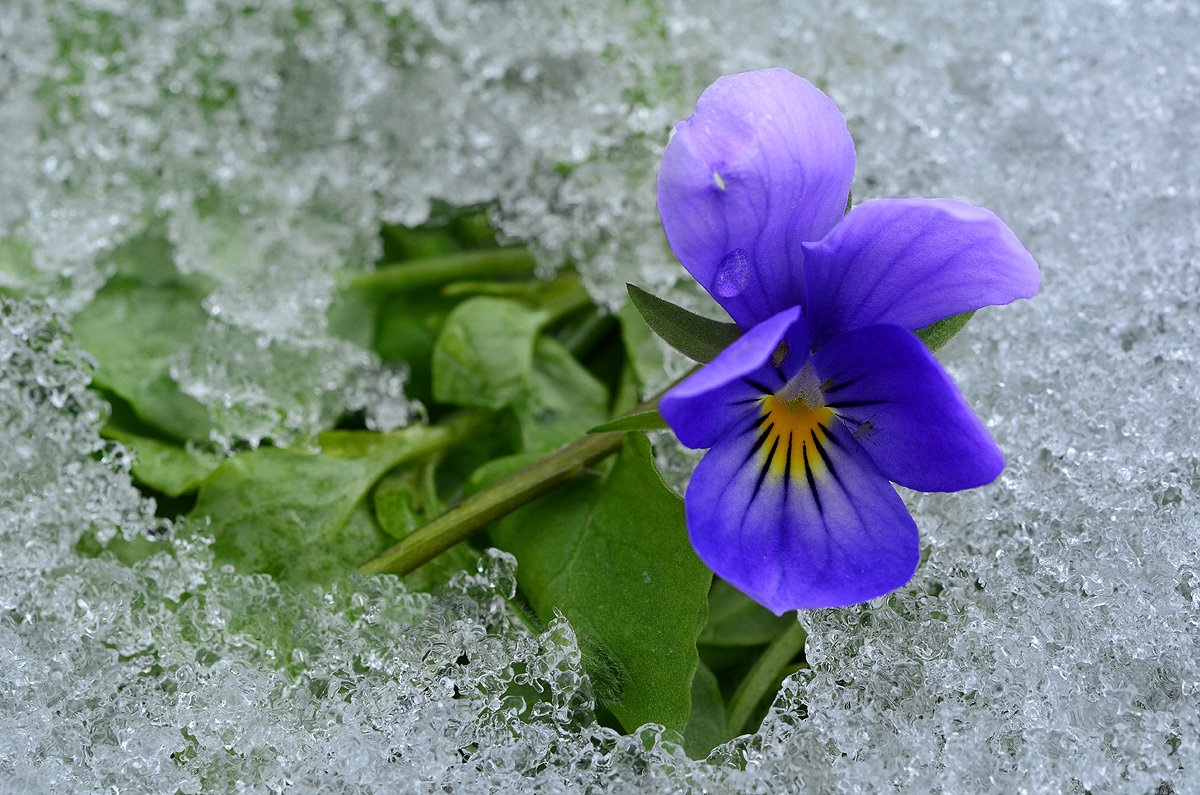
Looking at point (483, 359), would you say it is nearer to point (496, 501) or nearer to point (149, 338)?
point (496, 501)

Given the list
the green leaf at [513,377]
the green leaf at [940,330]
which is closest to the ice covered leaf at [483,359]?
the green leaf at [513,377]

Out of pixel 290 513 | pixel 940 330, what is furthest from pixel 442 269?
pixel 940 330

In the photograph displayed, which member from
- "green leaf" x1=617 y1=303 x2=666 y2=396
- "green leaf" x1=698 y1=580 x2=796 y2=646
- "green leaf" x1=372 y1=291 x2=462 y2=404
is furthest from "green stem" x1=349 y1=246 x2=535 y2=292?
"green leaf" x1=698 y1=580 x2=796 y2=646

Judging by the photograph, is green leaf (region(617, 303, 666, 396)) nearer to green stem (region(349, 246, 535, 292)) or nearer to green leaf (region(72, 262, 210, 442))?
green stem (region(349, 246, 535, 292))

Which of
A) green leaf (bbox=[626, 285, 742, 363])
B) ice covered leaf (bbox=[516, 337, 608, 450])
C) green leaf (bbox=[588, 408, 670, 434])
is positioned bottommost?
ice covered leaf (bbox=[516, 337, 608, 450])

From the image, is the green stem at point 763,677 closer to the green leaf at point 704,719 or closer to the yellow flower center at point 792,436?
the green leaf at point 704,719

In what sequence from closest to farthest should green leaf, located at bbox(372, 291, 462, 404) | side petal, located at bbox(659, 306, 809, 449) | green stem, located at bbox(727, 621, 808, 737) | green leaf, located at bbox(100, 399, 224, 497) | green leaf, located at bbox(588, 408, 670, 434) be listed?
side petal, located at bbox(659, 306, 809, 449)
green leaf, located at bbox(588, 408, 670, 434)
green stem, located at bbox(727, 621, 808, 737)
green leaf, located at bbox(100, 399, 224, 497)
green leaf, located at bbox(372, 291, 462, 404)
